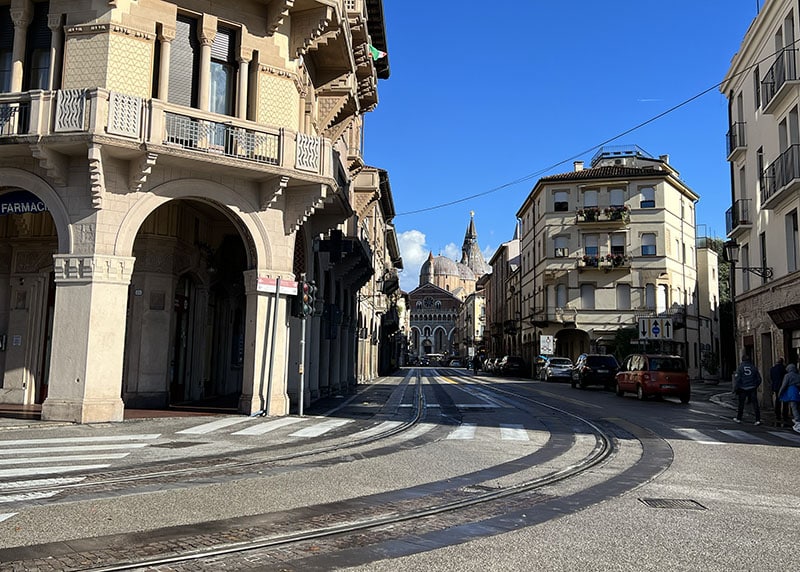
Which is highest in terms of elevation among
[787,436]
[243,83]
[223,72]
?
[223,72]

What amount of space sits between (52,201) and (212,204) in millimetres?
3399

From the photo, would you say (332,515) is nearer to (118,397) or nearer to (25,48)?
(118,397)

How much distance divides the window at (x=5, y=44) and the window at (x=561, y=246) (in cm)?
4550

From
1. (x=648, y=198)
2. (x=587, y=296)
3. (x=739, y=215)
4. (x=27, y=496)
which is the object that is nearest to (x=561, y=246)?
(x=587, y=296)

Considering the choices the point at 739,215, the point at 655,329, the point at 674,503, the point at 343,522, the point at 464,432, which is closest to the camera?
the point at 343,522

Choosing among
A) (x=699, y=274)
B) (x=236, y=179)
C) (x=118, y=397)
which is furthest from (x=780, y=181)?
(x=699, y=274)

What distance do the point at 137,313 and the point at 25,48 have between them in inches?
268

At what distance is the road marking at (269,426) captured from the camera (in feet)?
43.4

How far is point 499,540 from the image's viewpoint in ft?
19.0

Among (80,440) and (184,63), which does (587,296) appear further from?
(80,440)

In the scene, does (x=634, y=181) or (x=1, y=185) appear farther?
(x=634, y=181)

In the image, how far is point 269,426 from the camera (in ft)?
47.0

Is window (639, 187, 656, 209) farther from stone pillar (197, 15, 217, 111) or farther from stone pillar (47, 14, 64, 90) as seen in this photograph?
stone pillar (47, 14, 64, 90)

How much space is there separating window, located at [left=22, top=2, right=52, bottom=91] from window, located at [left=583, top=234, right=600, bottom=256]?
46.1 meters
